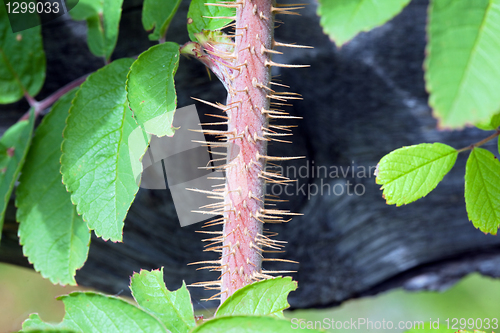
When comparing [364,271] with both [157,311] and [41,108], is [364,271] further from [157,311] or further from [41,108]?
[41,108]

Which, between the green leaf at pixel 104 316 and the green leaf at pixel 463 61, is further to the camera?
the green leaf at pixel 104 316

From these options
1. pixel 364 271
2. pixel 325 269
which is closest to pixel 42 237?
pixel 325 269

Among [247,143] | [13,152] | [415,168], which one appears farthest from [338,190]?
[13,152]

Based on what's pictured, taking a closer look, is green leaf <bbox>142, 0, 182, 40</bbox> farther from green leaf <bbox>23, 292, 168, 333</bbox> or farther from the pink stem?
green leaf <bbox>23, 292, 168, 333</bbox>

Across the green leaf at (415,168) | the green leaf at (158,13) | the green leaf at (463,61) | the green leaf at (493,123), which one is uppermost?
the green leaf at (463,61)

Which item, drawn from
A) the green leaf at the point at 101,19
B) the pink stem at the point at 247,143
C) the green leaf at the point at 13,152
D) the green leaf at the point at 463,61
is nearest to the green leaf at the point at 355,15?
the green leaf at the point at 463,61

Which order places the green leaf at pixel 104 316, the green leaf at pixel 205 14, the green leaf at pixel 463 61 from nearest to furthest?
1. the green leaf at pixel 463 61
2. the green leaf at pixel 104 316
3. the green leaf at pixel 205 14

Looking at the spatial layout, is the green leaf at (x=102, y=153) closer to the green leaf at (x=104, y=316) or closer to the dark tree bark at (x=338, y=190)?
the green leaf at (x=104, y=316)
